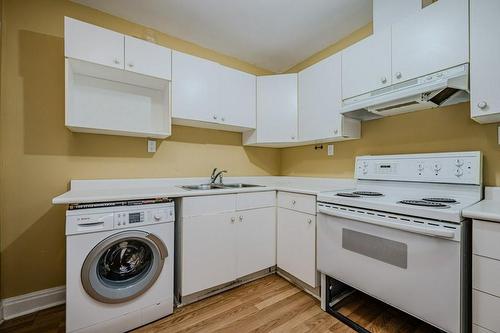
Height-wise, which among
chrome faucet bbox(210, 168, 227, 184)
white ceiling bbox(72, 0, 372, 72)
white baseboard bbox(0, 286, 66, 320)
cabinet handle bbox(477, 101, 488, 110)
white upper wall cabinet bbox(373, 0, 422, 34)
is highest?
white ceiling bbox(72, 0, 372, 72)

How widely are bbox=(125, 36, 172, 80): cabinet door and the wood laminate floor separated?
6.36 ft

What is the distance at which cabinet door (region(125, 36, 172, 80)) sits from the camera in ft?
5.69

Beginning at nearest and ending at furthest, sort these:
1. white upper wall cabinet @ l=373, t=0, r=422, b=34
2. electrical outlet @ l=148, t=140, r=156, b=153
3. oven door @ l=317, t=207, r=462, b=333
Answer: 1. oven door @ l=317, t=207, r=462, b=333
2. white upper wall cabinet @ l=373, t=0, r=422, b=34
3. electrical outlet @ l=148, t=140, r=156, b=153

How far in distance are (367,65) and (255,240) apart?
1797 mm

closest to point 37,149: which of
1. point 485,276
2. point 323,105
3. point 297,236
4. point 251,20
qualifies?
point 251,20

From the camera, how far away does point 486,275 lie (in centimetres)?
99

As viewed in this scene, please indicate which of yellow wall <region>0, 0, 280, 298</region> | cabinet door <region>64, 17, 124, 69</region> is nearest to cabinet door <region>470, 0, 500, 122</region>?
cabinet door <region>64, 17, 124, 69</region>

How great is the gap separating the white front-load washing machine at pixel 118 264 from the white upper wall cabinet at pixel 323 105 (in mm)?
1532

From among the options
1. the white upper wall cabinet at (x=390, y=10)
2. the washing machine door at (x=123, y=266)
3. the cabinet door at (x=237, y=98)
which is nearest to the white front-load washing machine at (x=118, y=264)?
the washing machine door at (x=123, y=266)

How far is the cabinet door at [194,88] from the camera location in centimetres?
197

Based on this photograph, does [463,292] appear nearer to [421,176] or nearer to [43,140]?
[421,176]

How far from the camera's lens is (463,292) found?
3.48 ft

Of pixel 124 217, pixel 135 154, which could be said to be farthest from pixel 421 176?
pixel 135 154

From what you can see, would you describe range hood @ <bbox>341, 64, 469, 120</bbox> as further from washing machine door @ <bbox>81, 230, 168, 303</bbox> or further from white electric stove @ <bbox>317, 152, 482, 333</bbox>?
washing machine door @ <bbox>81, 230, 168, 303</bbox>
